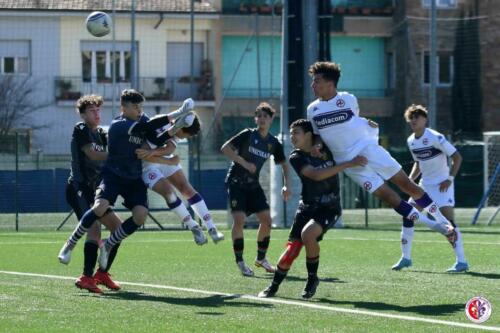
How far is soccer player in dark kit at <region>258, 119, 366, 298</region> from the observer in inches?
458

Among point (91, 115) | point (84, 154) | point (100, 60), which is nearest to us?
point (91, 115)

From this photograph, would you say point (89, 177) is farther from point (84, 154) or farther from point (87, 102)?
point (87, 102)

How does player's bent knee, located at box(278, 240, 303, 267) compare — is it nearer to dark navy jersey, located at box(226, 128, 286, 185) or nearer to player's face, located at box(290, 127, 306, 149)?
player's face, located at box(290, 127, 306, 149)

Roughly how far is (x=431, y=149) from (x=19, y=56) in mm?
29249

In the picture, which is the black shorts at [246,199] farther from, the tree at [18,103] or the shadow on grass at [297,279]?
the tree at [18,103]

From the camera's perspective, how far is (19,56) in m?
42.8

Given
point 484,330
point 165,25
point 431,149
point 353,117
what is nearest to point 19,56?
point 165,25

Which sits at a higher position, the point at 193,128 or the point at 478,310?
the point at 193,128

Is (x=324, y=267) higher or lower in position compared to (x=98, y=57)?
lower

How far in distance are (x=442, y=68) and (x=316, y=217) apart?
127 feet

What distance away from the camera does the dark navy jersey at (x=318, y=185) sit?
38.4 feet

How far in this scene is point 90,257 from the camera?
12664 millimetres

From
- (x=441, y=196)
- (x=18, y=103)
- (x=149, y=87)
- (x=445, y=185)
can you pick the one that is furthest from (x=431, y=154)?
(x=149, y=87)

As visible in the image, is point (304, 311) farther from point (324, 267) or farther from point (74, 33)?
point (74, 33)
